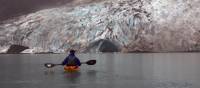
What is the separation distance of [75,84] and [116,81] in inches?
270

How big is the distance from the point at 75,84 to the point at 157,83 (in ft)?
37.3

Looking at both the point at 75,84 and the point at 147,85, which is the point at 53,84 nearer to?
the point at 75,84

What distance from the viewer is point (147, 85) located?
73.2 m

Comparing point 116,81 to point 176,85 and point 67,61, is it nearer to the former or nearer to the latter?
point 176,85

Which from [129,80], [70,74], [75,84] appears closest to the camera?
[75,84]

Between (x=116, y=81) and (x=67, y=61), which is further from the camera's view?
(x=67, y=61)

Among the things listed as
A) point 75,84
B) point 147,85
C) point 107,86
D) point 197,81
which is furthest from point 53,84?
point 197,81

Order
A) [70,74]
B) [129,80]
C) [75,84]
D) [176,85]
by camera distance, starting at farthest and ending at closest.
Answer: [70,74] < [129,80] < [75,84] < [176,85]

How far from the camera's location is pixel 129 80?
272ft

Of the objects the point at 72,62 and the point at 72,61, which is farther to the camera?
the point at 72,62

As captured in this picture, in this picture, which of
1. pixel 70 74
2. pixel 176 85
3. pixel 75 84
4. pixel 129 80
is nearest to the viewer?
pixel 176 85

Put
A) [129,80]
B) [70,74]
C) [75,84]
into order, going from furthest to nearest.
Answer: [70,74], [129,80], [75,84]

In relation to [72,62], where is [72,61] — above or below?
above

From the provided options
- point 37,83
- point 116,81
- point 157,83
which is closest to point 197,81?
point 157,83
